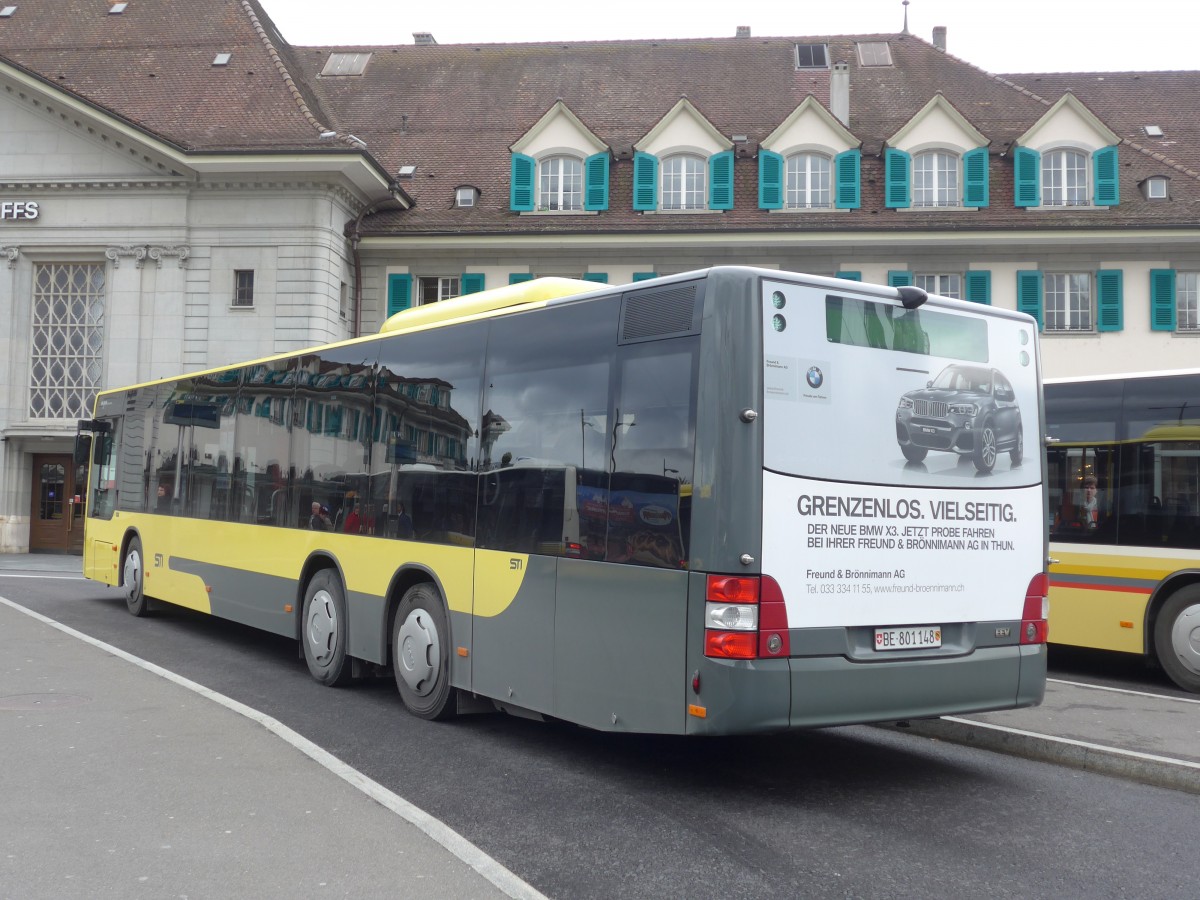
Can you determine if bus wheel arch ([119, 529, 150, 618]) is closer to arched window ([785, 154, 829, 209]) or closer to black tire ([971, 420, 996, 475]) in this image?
black tire ([971, 420, 996, 475])

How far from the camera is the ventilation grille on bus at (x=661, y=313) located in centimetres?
661

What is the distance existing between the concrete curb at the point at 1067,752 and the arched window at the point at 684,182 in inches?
948

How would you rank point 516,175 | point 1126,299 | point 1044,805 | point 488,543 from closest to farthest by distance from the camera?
1. point 1044,805
2. point 488,543
3. point 1126,299
4. point 516,175

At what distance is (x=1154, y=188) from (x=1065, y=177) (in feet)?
7.00

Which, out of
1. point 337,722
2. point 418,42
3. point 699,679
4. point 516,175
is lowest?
point 337,722

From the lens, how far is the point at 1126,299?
96.5 feet

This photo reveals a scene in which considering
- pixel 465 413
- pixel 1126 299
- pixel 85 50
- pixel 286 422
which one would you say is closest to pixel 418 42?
pixel 85 50

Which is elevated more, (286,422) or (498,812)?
(286,422)

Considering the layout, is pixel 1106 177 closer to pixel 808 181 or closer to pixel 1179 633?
pixel 808 181

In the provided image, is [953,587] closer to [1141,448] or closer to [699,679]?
[699,679]

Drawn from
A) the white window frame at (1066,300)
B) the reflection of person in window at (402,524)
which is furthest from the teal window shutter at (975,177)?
the reflection of person in window at (402,524)

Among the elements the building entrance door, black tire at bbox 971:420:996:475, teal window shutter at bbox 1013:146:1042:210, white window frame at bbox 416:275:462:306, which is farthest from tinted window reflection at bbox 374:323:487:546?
the building entrance door

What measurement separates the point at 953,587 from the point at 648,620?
1831 mm

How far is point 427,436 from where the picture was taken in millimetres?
9008
